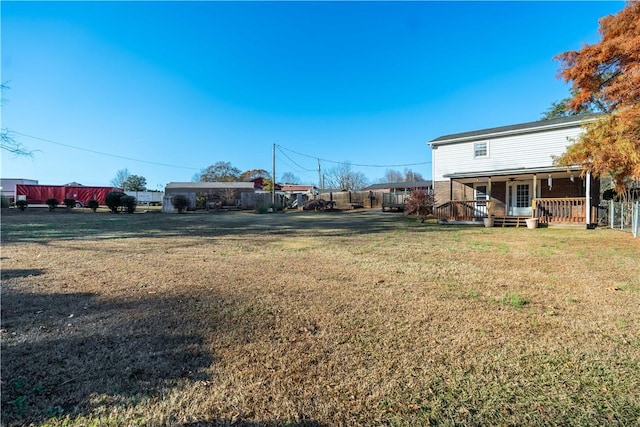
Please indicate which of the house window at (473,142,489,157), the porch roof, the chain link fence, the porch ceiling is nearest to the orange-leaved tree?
the chain link fence

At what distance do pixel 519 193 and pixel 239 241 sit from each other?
15.6m

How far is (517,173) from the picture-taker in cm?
1549

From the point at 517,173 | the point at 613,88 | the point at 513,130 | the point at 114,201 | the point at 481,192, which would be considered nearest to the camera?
the point at 613,88

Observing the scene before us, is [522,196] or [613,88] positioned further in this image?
[522,196]

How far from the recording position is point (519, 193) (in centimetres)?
1777

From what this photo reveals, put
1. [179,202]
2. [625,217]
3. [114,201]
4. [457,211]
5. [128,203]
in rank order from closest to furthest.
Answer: [625,217] → [457,211] → [114,201] → [128,203] → [179,202]

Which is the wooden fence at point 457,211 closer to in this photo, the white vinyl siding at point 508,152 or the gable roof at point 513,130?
the white vinyl siding at point 508,152

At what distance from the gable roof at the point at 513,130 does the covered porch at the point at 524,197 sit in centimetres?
246

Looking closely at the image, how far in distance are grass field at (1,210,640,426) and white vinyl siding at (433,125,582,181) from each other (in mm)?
12268

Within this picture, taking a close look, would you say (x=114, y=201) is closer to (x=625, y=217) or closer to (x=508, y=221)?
(x=508, y=221)

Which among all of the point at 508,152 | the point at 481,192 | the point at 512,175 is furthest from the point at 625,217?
the point at 481,192

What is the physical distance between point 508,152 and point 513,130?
117 cm

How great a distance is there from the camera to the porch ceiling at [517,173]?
1431 centimetres

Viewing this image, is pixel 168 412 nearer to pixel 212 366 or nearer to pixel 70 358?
pixel 212 366
